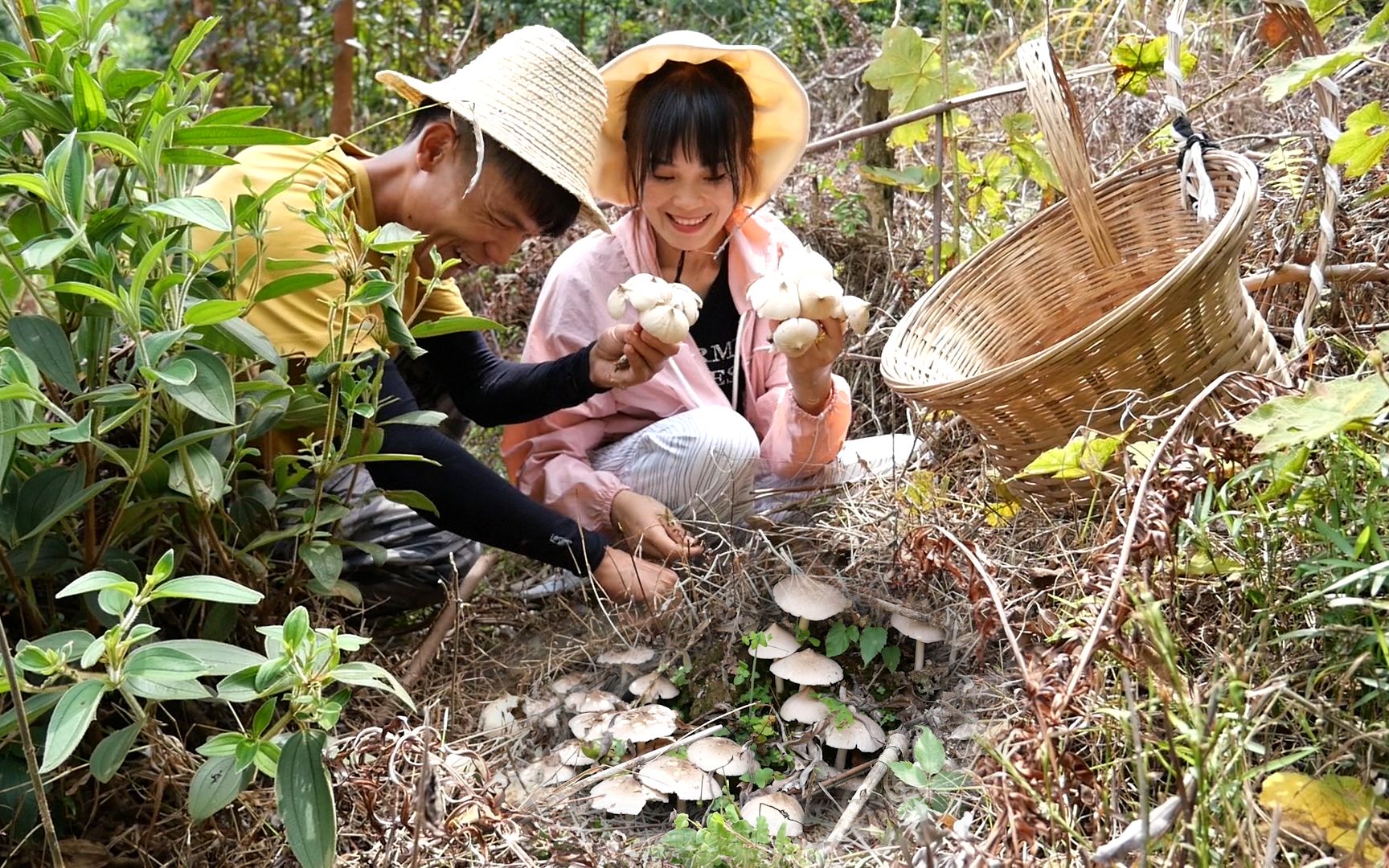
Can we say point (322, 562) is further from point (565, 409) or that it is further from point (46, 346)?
point (565, 409)

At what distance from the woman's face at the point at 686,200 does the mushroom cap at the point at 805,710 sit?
2.85 feet

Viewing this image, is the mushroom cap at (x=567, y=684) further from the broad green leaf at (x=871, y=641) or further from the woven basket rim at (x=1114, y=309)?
the woven basket rim at (x=1114, y=309)

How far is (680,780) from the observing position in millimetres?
1443

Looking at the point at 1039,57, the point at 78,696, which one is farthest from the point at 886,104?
the point at 78,696

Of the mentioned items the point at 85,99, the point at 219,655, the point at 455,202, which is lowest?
the point at 219,655

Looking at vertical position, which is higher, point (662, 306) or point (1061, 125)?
point (1061, 125)

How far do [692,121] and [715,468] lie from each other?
1.95ft

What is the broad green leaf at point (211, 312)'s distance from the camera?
3.52 feet

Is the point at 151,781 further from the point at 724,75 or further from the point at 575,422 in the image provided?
the point at 724,75

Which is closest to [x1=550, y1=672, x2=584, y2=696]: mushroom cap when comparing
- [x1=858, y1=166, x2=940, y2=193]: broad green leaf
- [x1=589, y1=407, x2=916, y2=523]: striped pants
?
[x1=589, y1=407, x2=916, y2=523]: striped pants

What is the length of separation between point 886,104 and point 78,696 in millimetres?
2184

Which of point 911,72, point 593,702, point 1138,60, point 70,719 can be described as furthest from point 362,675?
point 1138,60

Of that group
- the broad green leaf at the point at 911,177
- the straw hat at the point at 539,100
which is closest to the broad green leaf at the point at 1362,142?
the broad green leaf at the point at 911,177

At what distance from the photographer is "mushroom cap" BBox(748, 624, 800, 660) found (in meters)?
1.61
